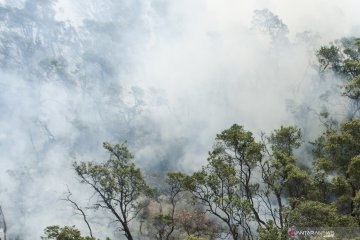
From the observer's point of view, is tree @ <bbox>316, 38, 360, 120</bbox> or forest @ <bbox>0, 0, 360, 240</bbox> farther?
forest @ <bbox>0, 0, 360, 240</bbox>

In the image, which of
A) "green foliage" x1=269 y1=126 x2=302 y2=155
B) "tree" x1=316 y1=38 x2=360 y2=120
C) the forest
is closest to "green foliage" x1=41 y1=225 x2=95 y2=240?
"green foliage" x1=269 y1=126 x2=302 y2=155

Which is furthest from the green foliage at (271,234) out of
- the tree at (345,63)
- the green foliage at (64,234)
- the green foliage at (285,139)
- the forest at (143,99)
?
the forest at (143,99)

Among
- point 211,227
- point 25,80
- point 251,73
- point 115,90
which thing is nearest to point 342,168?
point 211,227

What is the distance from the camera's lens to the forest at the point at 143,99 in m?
50.8

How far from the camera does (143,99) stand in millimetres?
68250

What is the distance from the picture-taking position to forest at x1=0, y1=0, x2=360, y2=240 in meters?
50.8

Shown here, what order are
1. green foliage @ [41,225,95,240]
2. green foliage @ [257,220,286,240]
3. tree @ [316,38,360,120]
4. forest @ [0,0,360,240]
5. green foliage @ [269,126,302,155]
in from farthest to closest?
1. forest @ [0,0,360,240]
2. tree @ [316,38,360,120]
3. green foliage @ [269,126,302,155]
4. green foliage @ [41,225,95,240]
5. green foliage @ [257,220,286,240]

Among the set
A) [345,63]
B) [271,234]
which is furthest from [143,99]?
[271,234]

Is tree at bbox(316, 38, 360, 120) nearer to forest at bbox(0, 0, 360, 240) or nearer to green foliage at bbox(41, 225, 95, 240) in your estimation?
forest at bbox(0, 0, 360, 240)

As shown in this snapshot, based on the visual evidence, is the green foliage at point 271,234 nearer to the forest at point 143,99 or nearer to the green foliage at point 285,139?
the green foliage at point 285,139

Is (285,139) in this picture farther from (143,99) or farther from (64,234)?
(143,99)

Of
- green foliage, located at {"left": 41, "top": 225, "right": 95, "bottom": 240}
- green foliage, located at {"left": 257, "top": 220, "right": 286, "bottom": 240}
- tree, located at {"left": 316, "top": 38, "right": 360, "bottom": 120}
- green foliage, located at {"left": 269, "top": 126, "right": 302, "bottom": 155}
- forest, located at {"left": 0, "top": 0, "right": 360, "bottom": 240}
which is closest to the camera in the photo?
green foliage, located at {"left": 257, "top": 220, "right": 286, "bottom": 240}

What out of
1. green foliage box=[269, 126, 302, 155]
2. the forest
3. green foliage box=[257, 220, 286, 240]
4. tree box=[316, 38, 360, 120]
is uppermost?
the forest

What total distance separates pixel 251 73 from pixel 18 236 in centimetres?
4258
